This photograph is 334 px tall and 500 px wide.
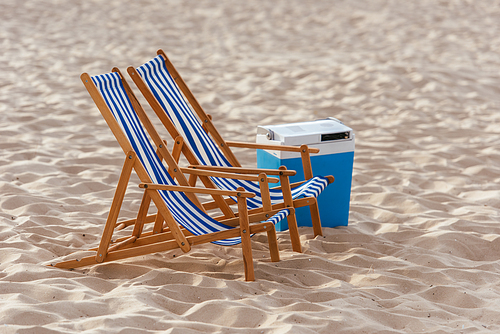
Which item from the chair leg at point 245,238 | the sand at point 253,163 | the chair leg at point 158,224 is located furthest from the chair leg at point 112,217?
the chair leg at point 245,238

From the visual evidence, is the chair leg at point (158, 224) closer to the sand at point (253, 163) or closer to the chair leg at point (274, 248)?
the sand at point (253, 163)

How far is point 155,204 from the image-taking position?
290 cm

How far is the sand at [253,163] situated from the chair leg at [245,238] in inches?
2.4

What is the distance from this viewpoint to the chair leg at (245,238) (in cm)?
281

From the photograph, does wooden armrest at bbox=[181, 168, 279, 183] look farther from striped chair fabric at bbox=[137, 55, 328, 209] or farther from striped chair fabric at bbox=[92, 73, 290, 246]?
striped chair fabric at bbox=[137, 55, 328, 209]

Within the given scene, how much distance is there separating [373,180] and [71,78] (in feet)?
14.8

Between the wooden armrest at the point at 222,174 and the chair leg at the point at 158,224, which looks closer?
the wooden armrest at the point at 222,174

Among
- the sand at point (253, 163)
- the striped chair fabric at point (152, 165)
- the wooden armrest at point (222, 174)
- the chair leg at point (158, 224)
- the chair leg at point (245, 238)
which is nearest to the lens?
the sand at point (253, 163)

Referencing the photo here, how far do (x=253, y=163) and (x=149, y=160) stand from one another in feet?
6.58

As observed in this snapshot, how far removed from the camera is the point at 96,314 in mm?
2475

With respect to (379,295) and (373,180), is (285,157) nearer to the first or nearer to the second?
(379,295)

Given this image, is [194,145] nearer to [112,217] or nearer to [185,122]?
[185,122]

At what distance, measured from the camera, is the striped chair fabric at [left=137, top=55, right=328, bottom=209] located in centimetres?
342

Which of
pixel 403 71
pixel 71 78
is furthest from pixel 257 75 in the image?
pixel 71 78
